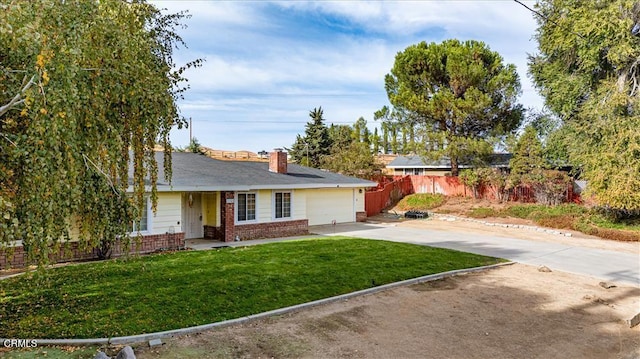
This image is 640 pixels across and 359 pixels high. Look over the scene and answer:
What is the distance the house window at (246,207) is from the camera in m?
16.6

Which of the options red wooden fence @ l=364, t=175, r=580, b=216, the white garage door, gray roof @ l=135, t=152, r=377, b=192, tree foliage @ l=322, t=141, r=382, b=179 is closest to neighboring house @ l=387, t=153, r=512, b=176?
red wooden fence @ l=364, t=175, r=580, b=216

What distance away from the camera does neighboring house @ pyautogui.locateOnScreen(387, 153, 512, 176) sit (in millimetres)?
31022

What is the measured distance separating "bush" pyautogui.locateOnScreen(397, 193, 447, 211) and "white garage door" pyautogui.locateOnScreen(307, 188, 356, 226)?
7.23 metres

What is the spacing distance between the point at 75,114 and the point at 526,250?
1558 centimetres

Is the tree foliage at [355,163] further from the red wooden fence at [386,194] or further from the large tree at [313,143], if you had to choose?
the large tree at [313,143]

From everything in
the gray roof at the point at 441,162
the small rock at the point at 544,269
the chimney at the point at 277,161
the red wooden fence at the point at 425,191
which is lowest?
the small rock at the point at 544,269

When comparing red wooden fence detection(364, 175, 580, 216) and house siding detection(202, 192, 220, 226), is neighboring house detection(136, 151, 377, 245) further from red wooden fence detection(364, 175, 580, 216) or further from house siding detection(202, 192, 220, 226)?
red wooden fence detection(364, 175, 580, 216)

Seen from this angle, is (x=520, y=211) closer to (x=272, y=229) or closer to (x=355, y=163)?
(x=355, y=163)

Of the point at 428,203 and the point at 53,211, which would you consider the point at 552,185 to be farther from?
the point at 53,211

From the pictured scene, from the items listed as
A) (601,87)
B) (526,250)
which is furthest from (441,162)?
(526,250)

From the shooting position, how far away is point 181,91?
5.99 metres

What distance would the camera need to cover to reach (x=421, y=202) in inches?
1139

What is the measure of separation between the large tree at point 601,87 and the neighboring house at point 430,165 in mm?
6397

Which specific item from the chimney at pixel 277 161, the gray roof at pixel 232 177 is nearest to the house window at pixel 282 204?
the gray roof at pixel 232 177
